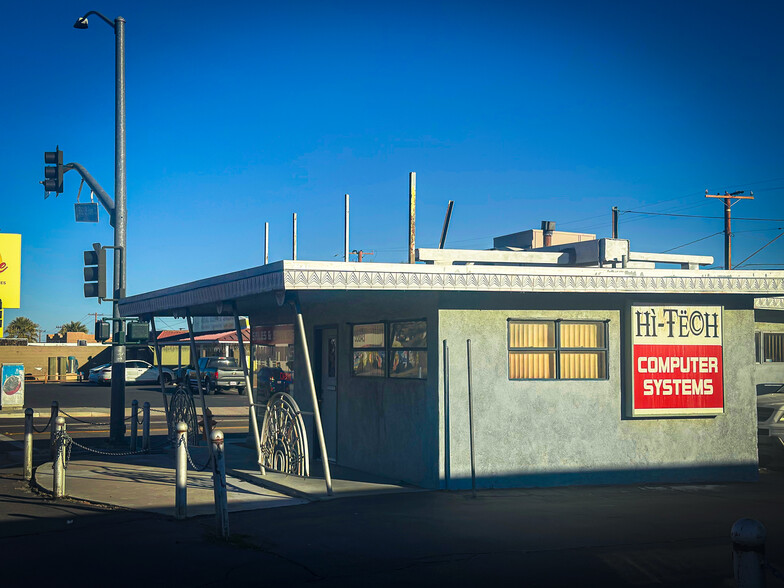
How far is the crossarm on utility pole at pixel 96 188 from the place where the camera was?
1939 cm

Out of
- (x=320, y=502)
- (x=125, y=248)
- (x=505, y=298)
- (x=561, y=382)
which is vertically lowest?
(x=320, y=502)

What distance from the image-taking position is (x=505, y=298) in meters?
12.2

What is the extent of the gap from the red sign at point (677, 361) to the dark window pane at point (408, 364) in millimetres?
3060

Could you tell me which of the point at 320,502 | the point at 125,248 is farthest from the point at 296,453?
the point at 125,248

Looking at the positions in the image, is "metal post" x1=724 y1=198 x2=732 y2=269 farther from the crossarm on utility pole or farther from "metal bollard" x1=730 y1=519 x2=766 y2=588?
"metal bollard" x1=730 y1=519 x2=766 y2=588

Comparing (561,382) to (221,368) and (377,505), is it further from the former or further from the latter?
(221,368)

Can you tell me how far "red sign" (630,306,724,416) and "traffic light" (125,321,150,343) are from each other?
32.7 ft

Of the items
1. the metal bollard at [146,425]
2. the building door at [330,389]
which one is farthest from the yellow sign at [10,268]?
the building door at [330,389]

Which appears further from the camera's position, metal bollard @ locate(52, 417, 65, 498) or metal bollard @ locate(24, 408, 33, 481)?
metal bollard @ locate(24, 408, 33, 481)

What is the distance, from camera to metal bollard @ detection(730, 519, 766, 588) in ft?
14.3

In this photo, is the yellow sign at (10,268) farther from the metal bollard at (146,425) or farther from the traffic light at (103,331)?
the metal bollard at (146,425)

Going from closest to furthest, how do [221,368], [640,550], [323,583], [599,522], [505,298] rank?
[323,583] < [640,550] < [599,522] < [505,298] < [221,368]

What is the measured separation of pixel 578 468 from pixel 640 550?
4.22 meters

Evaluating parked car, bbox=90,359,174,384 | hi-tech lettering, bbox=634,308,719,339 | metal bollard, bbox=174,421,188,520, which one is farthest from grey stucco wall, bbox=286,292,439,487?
parked car, bbox=90,359,174,384
